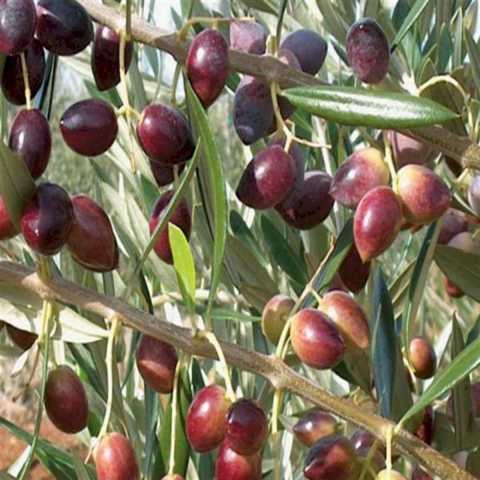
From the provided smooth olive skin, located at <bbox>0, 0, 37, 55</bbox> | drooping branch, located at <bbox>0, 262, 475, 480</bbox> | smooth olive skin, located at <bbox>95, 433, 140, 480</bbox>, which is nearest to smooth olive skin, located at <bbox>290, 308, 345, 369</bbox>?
drooping branch, located at <bbox>0, 262, 475, 480</bbox>

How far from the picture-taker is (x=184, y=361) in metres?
0.80

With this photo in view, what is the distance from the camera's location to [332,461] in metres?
0.78

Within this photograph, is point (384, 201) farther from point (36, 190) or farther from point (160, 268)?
point (160, 268)

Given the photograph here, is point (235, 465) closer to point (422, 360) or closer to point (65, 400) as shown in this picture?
point (65, 400)

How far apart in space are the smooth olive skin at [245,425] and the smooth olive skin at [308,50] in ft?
0.92

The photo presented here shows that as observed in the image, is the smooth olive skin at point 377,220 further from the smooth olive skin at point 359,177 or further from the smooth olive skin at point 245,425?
the smooth olive skin at point 245,425

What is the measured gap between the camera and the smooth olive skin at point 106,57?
31.6 inches

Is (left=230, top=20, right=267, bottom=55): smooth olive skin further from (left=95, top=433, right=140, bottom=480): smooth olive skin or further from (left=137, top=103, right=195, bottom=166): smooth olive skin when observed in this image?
(left=95, top=433, right=140, bottom=480): smooth olive skin

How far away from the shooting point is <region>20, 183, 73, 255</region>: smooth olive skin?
0.71 m

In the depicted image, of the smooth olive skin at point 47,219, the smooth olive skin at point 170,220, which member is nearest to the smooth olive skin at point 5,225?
the smooth olive skin at point 47,219

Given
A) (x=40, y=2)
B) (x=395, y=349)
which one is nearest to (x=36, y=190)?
(x=40, y=2)

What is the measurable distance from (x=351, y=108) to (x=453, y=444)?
335 millimetres

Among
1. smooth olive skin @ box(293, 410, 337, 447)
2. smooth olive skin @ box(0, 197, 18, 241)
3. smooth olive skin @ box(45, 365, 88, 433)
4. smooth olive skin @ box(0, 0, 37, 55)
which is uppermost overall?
smooth olive skin @ box(0, 0, 37, 55)

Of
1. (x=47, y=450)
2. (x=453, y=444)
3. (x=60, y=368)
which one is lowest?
(x=47, y=450)
